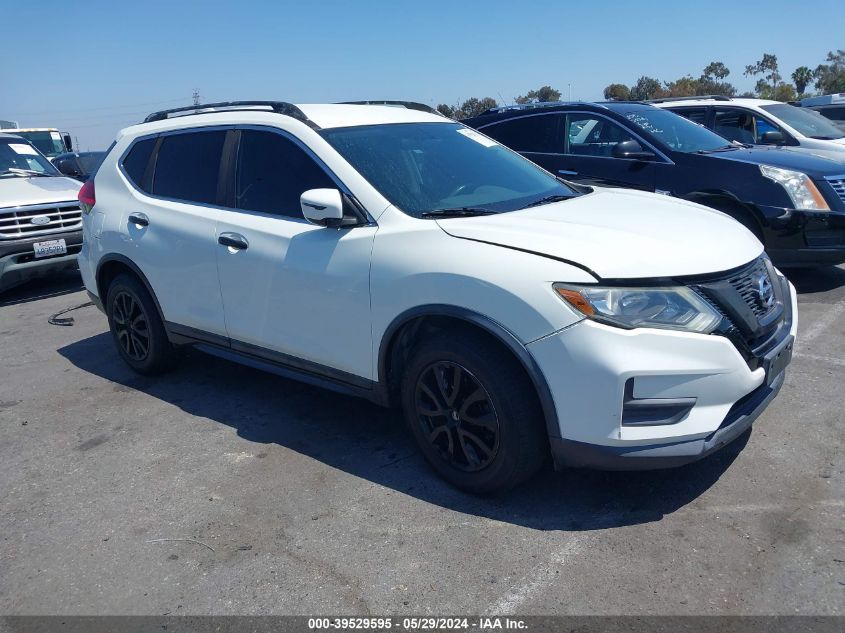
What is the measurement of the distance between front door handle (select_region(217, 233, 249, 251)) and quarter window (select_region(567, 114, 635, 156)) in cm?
445

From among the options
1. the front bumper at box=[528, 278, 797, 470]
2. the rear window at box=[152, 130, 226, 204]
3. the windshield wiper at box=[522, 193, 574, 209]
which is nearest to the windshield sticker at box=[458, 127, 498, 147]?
the windshield wiper at box=[522, 193, 574, 209]

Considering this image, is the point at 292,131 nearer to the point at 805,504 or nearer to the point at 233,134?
the point at 233,134

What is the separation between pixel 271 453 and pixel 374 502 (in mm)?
886

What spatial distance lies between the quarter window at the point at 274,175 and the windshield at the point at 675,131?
175 inches

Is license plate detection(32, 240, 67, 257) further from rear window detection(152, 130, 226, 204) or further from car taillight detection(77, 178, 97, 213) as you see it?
rear window detection(152, 130, 226, 204)

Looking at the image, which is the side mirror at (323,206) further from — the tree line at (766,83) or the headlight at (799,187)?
the tree line at (766,83)

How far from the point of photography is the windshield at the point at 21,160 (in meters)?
9.74

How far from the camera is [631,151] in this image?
7.17 metres

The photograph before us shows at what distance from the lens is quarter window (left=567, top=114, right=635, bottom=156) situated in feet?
24.7

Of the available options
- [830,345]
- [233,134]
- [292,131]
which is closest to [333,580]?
[292,131]

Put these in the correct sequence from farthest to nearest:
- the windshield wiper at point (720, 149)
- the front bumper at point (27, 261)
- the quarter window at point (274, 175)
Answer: the front bumper at point (27, 261)
the windshield wiper at point (720, 149)
the quarter window at point (274, 175)

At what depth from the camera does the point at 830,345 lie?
542 centimetres

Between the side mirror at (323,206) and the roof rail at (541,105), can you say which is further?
the roof rail at (541,105)

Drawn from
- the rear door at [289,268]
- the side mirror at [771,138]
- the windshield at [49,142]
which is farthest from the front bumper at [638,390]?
the windshield at [49,142]
